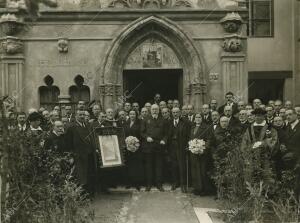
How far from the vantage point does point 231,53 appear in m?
15.5

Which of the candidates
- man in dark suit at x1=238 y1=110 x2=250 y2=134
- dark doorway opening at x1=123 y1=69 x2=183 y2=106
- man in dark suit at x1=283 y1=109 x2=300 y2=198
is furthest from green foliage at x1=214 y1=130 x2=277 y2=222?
dark doorway opening at x1=123 y1=69 x2=183 y2=106

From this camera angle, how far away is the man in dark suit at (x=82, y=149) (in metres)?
11.2

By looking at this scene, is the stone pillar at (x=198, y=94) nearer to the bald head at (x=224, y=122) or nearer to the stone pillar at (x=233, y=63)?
the stone pillar at (x=233, y=63)

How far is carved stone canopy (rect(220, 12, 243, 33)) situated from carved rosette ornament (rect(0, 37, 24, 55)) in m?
5.84

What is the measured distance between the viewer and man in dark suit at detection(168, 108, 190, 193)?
492 inches

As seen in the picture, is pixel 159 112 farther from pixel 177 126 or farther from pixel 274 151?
pixel 274 151

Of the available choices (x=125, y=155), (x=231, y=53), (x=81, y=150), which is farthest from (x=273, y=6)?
(x=81, y=150)

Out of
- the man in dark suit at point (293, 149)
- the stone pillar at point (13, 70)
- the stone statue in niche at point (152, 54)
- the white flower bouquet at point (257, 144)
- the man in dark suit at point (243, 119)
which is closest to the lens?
the white flower bouquet at point (257, 144)

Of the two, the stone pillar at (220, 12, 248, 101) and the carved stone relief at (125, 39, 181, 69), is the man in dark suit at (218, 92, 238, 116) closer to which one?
the stone pillar at (220, 12, 248, 101)

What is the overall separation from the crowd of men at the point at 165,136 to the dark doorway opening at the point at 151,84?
11.0ft

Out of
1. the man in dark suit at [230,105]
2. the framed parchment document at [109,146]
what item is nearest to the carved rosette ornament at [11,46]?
the framed parchment document at [109,146]

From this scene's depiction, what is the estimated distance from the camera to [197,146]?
11.6 m

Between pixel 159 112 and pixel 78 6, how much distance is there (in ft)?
14.9

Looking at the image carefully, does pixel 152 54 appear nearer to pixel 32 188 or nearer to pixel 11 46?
pixel 11 46
